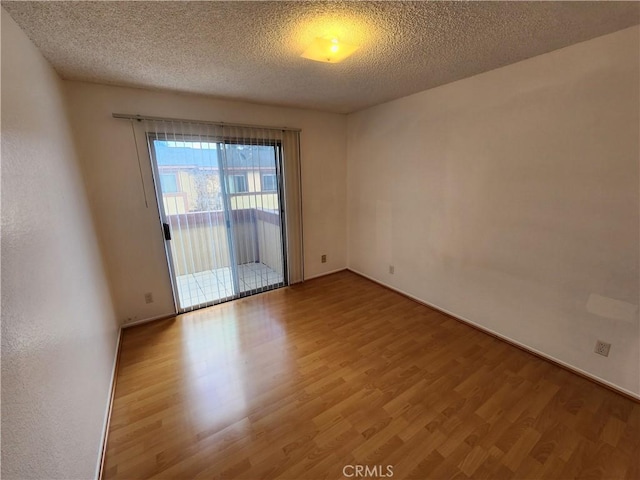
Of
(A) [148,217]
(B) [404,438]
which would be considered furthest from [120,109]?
(B) [404,438]

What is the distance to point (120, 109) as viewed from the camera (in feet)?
7.83

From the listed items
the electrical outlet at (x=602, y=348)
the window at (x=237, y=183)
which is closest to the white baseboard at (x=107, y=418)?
the window at (x=237, y=183)

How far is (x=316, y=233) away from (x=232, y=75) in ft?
7.28

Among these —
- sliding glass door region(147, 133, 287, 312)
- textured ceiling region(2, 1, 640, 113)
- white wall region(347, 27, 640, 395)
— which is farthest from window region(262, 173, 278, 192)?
white wall region(347, 27, 640, 395)

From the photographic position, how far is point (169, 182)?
265 centimetres

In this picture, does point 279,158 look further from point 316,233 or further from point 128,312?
point 128,312

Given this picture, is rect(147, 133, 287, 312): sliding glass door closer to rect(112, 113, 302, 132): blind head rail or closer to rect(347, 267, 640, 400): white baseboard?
rect(112, 113, 302, 132): blind head rail

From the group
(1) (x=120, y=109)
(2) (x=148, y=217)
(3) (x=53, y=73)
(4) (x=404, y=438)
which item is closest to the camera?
(4) (x=404, y=438)

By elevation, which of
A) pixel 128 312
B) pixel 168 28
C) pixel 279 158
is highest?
pixel 168 28

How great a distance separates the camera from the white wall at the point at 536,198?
1722 millimetres

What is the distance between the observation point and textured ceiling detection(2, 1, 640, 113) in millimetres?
1319

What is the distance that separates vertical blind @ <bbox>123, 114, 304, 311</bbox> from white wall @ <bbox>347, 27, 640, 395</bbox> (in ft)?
4.75

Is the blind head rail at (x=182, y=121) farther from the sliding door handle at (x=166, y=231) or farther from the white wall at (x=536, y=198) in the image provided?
the white wall at (x=536, y=198)

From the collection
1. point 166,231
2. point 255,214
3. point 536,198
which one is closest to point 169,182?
point 166,231
